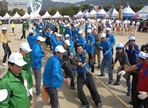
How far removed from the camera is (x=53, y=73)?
4.37 meters

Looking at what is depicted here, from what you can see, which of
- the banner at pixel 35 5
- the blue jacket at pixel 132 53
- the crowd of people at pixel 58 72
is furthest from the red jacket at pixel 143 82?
the banner at pixel 35 5

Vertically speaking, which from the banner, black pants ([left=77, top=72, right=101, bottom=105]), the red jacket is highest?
the banner

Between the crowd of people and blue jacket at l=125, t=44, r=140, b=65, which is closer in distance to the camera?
the crowd of people

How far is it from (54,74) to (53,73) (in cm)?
3

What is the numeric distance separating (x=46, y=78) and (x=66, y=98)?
203 centimetres

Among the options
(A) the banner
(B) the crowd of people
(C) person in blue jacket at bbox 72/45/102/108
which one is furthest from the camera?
(A) the banner

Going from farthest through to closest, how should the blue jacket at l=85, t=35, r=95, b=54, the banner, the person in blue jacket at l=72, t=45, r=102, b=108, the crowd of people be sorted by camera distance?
the banner, the blue jacket at l=85, t=35, r=95, b=54, the person in blue jacket at l=72, t=45, r=102, b=108, the crowd of people

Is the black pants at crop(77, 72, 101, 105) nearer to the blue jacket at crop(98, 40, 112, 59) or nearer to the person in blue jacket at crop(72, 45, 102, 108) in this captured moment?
the person in blue jacket at crop(72, 45, 102, 108)

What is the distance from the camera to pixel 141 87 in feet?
13.7

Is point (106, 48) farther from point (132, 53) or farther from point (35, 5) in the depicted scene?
point (35, 5)

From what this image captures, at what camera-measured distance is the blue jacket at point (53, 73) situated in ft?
14.3

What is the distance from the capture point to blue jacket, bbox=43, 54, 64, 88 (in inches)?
172

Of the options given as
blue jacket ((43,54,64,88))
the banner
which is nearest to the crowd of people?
blue jacket ((43,54,64,88))

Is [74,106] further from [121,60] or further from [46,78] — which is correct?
[121,60]
